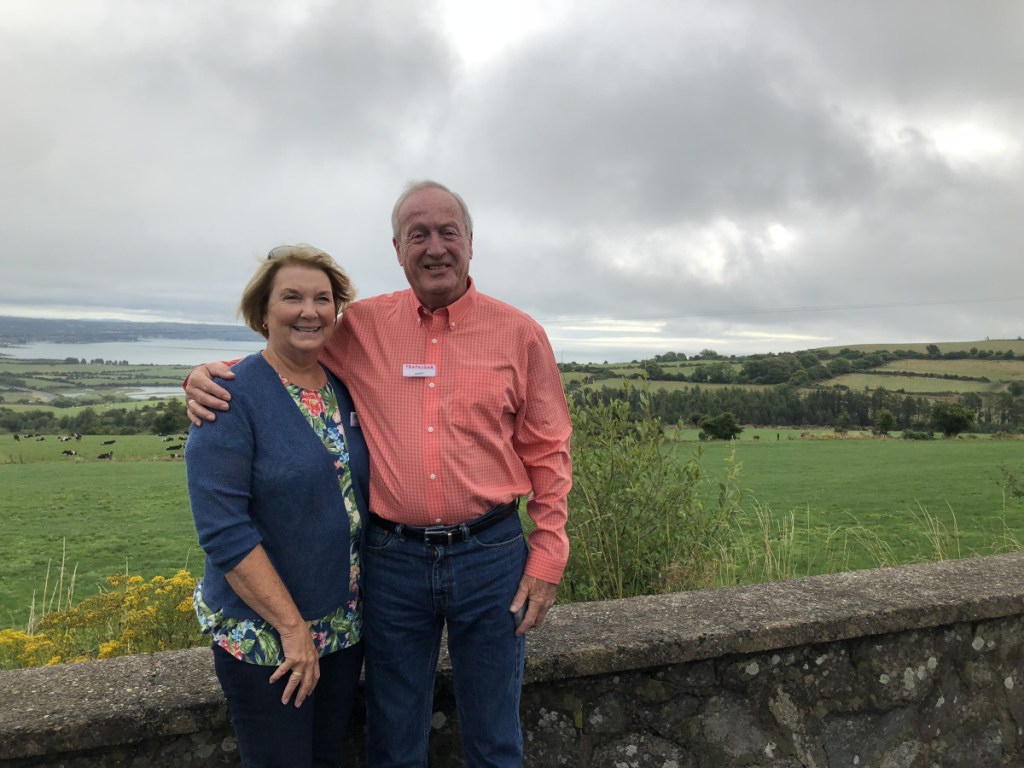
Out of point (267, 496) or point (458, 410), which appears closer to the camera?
point (267, 496)

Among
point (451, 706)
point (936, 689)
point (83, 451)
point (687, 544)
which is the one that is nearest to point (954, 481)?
point (687, 544)

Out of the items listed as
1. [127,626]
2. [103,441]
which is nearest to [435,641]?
[127,626]

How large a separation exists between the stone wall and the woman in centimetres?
31

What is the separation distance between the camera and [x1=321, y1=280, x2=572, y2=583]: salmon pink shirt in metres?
2.12

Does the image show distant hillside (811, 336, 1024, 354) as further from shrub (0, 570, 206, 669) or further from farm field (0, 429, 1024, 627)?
shrub (0, 570, 206, 669)

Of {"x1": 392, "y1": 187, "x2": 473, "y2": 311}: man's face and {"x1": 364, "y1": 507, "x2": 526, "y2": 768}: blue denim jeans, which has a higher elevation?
{"x1": 392, "y1": 187, "x2": 473, "y2": 311}: man's face

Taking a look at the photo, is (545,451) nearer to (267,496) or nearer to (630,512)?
(267,496)

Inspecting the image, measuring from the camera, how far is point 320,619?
6.51ft

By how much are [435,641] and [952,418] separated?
142 feet

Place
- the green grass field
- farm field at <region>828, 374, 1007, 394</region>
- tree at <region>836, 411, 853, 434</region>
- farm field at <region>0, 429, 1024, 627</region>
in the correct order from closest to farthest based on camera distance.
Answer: farm field at <region>0, 429, 1024, 627</region>, the green grass field, tree at <region>836, 411, 853, 434</region>, farm field at <region>828, 374, 1007, 394</region>

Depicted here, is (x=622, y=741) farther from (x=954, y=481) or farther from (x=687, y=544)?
(x=954, y=481)

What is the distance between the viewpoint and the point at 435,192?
2.25m

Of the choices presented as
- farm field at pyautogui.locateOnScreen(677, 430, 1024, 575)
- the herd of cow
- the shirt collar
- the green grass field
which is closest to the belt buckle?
the shirt collar

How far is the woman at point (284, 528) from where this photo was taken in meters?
1.81
